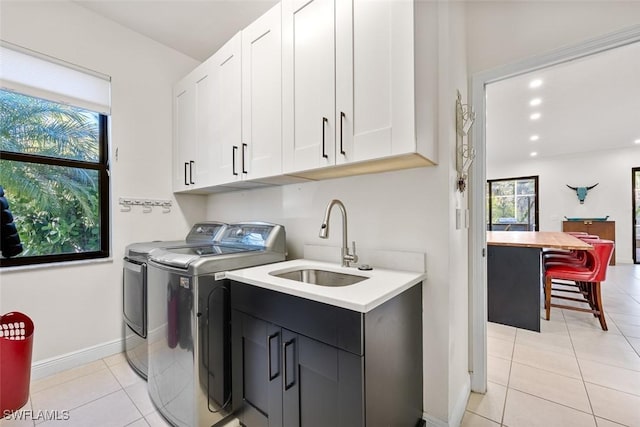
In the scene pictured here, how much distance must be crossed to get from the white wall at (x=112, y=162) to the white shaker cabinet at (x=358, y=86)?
61.8 inches

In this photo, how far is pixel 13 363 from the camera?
1504 mm

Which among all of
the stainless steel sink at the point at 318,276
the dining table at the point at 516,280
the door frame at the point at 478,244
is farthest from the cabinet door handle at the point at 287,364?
the dining table at the point at 516,280

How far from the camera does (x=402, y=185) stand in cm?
150

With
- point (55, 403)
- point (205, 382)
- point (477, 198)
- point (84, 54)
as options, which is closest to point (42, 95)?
point (84, 54)

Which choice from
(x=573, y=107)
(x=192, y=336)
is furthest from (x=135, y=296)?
(x=573, y=107)

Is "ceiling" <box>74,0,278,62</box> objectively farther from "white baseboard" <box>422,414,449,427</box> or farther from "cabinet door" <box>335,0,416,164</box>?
"white baseboard" <box>422,414,449,427</box>

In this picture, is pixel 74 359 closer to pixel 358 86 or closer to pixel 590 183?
pixel 358 86

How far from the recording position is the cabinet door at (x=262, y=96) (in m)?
1.64

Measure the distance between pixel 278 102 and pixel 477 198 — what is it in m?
1.39

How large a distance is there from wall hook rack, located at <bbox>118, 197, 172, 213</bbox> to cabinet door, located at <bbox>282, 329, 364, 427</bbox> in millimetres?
1940

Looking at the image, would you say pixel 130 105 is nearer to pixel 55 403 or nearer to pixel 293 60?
pixel 293 60

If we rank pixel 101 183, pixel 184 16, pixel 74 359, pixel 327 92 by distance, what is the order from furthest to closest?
pixel 101 183, pixel 184 16, pixel 74 359, pixel 327 92

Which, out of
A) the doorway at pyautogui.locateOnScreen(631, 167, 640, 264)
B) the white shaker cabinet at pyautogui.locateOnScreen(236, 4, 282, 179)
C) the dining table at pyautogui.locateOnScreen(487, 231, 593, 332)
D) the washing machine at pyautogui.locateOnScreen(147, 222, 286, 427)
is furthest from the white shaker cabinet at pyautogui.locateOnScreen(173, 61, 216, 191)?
the doorway at pyautogui.locateOnScreen(631, 167, 640, 264)

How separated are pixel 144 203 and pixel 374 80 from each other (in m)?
2.20
